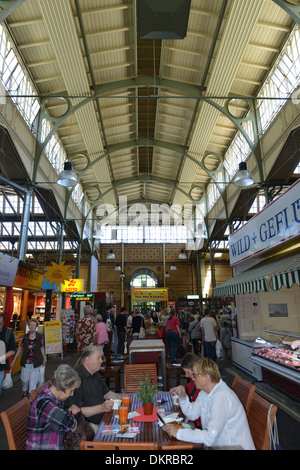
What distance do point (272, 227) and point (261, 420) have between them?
15.0ft

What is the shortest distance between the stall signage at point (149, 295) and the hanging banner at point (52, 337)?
39.0 feet

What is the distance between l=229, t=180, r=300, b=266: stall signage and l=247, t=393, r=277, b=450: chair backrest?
11.3 feet

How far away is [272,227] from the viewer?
651cm

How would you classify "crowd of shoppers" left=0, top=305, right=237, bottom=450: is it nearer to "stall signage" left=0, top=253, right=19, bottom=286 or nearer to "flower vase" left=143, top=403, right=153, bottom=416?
"flower vase" left=143, top=403, right=153, bottom=416

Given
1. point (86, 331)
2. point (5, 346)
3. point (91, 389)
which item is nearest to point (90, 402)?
point (91, 389)

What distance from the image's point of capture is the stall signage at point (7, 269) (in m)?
8.45

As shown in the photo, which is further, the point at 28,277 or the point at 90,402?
the point at 28,277

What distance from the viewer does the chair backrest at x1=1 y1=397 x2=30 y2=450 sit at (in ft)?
7.34

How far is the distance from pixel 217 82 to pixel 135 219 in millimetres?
18314

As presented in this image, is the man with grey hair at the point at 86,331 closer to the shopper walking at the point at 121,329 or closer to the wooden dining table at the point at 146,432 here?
the shopper walking at the point at 121,329

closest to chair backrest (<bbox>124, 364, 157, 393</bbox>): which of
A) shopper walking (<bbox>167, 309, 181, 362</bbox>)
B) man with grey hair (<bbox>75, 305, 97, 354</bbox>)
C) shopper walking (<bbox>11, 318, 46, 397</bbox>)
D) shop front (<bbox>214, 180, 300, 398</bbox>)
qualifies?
shopper walking (<bbox>11, 318, 46, 397</bbox>)

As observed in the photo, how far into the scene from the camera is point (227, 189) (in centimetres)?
1552

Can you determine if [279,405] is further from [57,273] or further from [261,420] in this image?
[57,273]
